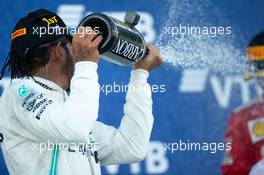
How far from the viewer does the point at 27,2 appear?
2.19 m

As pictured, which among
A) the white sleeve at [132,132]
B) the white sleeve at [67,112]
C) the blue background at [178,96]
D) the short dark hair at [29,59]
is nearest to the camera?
the white sleeve at [67,112]

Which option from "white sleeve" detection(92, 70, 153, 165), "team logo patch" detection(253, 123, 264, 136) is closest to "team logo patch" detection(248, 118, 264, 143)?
"team logo patch" detection(253, 123, 264, 136)

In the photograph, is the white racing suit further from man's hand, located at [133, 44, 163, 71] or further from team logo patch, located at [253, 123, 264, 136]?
team logo patch, located at [253, 123, 264, 136]

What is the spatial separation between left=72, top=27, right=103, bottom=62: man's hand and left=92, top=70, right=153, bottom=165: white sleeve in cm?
27

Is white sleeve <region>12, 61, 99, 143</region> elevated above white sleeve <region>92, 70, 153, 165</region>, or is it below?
above

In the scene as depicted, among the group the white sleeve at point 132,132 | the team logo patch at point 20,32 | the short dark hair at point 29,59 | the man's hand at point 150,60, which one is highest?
the team logo patch at point 20,32

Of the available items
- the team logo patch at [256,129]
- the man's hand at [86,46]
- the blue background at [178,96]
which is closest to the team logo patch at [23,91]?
the man's hand at [86,46]

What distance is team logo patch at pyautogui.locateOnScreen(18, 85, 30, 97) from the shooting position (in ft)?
4.82

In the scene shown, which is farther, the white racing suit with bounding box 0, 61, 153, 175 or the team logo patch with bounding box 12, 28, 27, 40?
the team logo patch with bounding box 12, 28, 27, 40

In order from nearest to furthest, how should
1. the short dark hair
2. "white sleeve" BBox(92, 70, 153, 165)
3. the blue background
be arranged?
the short dark hair → "white sleeve" BBox(92, 70, 153, 165) → the blue background

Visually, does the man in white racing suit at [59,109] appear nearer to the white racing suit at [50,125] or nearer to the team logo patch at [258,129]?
the white racing suit at [50,125]

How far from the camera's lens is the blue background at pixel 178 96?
219 centimetres

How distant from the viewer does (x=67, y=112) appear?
138 centimetres

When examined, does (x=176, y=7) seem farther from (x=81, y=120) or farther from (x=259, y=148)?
(x=81, y=120)
